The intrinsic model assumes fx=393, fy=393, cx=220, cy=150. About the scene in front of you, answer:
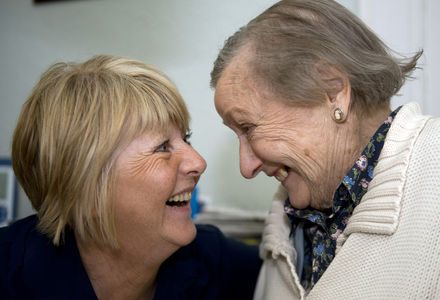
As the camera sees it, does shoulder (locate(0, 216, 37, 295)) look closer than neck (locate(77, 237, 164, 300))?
Yes

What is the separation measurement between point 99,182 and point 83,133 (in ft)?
0.49

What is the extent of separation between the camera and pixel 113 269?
125 cm

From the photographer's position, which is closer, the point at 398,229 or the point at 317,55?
the point at 398,229

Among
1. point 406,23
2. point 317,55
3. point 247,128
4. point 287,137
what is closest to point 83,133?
point 247,128

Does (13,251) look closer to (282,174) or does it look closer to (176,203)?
(176,203)

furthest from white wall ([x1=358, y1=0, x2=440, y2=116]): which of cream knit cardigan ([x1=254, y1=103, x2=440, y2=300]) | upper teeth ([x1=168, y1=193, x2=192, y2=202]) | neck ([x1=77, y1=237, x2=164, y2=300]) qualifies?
neck ([x1=77, y1=237, x2=164, y2=300])

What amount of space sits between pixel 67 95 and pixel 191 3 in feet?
2.96

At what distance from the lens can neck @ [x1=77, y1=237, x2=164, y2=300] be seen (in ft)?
4.04

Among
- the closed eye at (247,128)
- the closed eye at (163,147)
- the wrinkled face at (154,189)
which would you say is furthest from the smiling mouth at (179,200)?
the closed eye at (247,128)

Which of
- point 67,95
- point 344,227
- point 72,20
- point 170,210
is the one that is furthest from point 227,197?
point 72,20

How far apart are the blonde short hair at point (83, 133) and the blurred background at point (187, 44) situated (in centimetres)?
60

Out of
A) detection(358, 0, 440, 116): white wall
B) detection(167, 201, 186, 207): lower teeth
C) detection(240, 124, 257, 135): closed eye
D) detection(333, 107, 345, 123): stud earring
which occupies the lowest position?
detection(167, 201, 186, 207): lower teeth

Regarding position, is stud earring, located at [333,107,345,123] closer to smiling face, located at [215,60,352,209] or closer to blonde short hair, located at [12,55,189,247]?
smiling face, located at [215,60,352,209]

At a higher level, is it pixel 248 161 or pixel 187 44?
pixel 187 44
